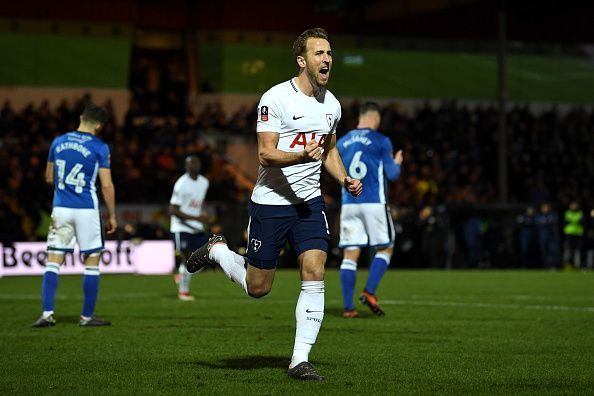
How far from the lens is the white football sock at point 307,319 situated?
7906 mm

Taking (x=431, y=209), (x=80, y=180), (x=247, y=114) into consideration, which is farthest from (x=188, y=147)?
(x=80, y=180)

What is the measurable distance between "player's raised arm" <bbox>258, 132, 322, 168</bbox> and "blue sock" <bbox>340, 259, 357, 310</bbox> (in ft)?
18.6

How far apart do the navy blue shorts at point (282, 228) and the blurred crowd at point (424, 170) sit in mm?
17965

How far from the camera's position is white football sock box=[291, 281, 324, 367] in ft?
25.9

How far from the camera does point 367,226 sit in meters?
13.6

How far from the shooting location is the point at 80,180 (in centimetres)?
1206

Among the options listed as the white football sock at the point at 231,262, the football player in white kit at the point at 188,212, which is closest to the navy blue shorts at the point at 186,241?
the football player in white kit at the point at 188,212

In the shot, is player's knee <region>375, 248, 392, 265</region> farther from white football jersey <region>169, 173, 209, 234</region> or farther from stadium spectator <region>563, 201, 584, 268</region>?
stadium spectator <region>563, 201, 584, 268</region>

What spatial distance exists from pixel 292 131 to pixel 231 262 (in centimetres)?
133

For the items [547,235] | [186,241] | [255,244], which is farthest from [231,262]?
[547,235]

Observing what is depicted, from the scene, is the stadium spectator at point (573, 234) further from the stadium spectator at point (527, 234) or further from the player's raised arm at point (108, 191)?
the player's raised arm at point (108, 191)

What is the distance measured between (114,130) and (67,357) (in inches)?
881

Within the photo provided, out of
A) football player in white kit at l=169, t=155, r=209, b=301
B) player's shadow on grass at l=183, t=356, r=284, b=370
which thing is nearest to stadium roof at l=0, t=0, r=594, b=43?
football player in white kit at l=169, t=155, r=209, b=301

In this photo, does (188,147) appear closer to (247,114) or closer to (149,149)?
(149,149)
